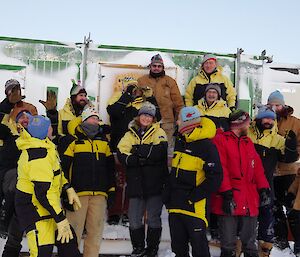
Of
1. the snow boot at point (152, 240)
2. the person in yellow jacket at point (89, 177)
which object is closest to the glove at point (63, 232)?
the person in yellow jacket at point (89, 177)

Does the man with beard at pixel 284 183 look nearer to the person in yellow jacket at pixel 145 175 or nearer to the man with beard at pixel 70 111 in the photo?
the person in yellow jacket at pixel 145 175

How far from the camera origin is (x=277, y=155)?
5.37 metres

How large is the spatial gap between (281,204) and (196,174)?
1.93 meters

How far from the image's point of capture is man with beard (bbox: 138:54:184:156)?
5957mm

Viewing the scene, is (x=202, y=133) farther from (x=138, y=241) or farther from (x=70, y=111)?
(x=70, y=111)

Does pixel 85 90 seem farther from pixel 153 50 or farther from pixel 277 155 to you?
pixel 277 155

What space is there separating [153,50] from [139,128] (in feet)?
5.22

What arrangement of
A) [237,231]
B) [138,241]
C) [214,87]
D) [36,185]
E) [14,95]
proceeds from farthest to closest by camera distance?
1. [214,87]
2. [14,95]
3. [138,241]
4. [237,231]
5. [36,185]

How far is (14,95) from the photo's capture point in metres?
5.36

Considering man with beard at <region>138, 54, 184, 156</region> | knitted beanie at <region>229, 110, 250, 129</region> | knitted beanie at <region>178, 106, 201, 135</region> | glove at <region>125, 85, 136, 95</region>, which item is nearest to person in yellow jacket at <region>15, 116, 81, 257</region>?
knitted beanie at <region>178, 106, 201, 135</region>

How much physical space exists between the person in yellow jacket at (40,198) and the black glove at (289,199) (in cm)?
305

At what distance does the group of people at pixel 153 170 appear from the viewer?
3939mm

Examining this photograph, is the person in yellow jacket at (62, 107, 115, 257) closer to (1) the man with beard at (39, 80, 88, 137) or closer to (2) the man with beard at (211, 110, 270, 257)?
(1) the man with beard at (39, 80, 88, 137)

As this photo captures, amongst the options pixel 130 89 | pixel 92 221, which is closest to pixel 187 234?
pixel 92 221
